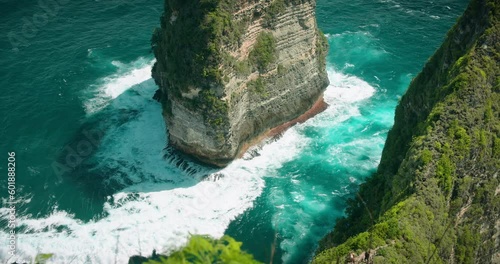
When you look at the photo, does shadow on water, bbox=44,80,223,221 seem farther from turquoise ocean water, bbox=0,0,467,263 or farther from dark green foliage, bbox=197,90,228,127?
dark green foliage, bbox=197,90,228,127

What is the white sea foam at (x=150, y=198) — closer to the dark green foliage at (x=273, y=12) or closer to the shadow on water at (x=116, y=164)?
the shadow on water at (x=116, y=164)

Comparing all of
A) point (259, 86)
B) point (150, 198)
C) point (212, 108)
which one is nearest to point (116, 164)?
point (150, 198)

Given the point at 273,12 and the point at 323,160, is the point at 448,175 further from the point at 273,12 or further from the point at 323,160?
the point at 273,12

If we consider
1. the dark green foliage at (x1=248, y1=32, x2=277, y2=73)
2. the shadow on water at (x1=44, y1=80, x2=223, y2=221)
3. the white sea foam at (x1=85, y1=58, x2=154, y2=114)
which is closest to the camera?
the shadow on water at (x1=44, y1=80, x2=223, y2=221)

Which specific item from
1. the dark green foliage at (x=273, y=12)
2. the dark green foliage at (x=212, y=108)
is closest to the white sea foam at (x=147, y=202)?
the dark green foliage at (x=212, y=108)

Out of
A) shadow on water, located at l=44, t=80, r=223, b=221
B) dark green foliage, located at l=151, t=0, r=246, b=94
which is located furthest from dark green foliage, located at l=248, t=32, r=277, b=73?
shadow on water, located at l=44, t=80, r=223, b=221
